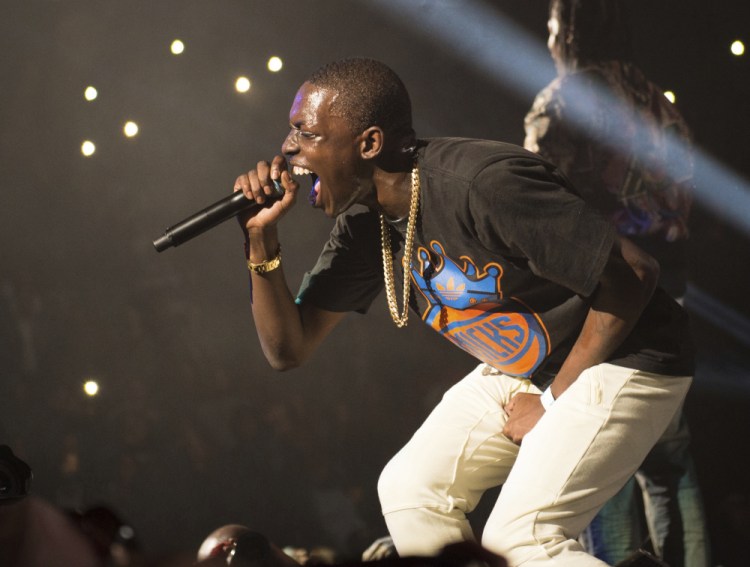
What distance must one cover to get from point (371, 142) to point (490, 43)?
1423 mm

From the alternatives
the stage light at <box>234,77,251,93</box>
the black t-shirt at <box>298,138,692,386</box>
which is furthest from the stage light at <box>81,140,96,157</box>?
the black t-shirt at <box>298,138,692,386</box>

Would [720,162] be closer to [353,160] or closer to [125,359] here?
[353,160]

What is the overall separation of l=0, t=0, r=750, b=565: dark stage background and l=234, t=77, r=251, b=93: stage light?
2 centimetres

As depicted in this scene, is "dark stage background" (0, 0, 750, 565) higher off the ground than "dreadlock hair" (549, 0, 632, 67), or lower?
lower

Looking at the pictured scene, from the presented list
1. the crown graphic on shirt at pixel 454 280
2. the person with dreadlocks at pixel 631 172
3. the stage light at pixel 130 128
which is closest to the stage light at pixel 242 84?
the stage light at pixel 130 128

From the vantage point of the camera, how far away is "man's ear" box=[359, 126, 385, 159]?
7.41 ft

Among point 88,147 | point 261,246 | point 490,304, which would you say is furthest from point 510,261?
point 88,147

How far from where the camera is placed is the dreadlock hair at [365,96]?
2260 millimetres

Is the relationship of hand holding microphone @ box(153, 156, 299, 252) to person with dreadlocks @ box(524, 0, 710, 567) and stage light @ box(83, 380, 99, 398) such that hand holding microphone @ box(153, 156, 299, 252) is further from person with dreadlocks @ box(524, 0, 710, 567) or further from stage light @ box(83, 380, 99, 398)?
stage light @ box(83, 380, 99, 398)

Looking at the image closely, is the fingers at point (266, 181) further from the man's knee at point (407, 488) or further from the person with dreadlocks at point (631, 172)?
the person with dreadlocks at point (631, 172)

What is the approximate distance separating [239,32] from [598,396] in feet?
7.63

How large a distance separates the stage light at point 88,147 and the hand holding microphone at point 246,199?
5.02ft

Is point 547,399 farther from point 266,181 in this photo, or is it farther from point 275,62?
point 275,62

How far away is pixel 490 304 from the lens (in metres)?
2.21
